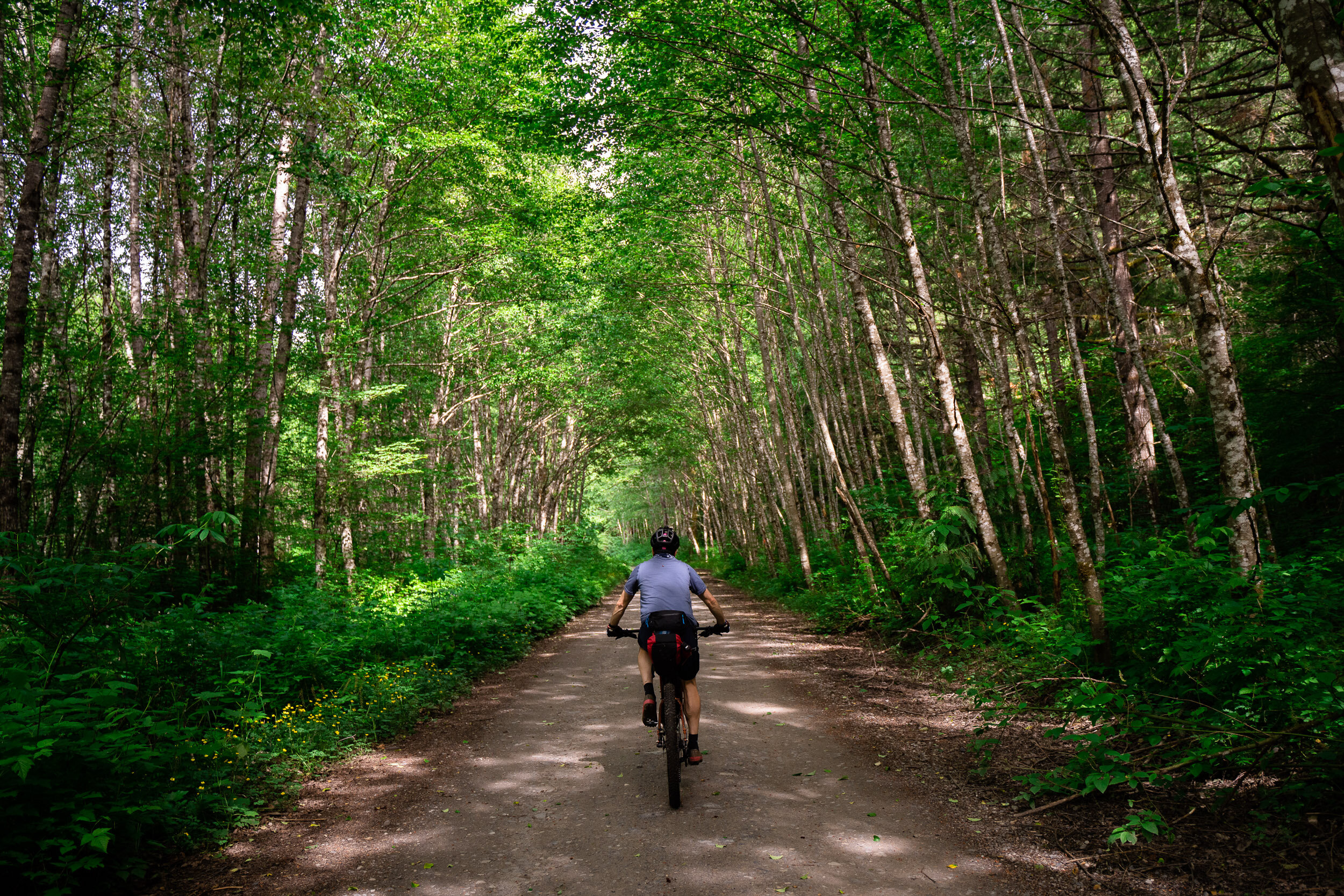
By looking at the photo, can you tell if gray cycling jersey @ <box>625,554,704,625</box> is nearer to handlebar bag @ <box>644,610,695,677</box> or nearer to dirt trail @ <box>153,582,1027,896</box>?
handlebar bag @ <box>644,610,695,677</box>

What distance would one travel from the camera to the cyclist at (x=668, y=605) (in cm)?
517

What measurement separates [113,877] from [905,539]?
9.52m

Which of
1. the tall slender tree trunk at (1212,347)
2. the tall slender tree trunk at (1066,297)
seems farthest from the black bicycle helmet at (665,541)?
the tall slender tree trunk at (1212,347)

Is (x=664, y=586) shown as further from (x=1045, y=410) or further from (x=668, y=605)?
(x=1045, y=410)

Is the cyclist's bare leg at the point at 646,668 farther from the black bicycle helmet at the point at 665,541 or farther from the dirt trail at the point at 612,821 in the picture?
the black bicycle helmet at the point at 665,541

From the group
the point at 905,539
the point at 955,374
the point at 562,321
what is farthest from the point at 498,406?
the point at 905,539

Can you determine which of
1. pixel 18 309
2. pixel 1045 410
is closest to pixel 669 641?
pixel 1045 410

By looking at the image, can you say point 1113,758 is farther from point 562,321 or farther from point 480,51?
point 562,321

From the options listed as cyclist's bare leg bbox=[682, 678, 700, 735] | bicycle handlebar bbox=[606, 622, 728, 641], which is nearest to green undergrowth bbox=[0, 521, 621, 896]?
bicycle handlebar bbox=[606, 622, 728, 641]

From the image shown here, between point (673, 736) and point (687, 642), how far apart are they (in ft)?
2.67

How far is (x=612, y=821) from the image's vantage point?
4.32m

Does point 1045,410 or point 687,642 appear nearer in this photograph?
point 687,642

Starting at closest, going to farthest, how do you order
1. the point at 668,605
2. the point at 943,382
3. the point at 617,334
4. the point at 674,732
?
the point at 674,732
the point at 668,605
the point at 943,382
the point at 617,334

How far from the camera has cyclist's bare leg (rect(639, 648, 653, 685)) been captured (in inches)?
212
